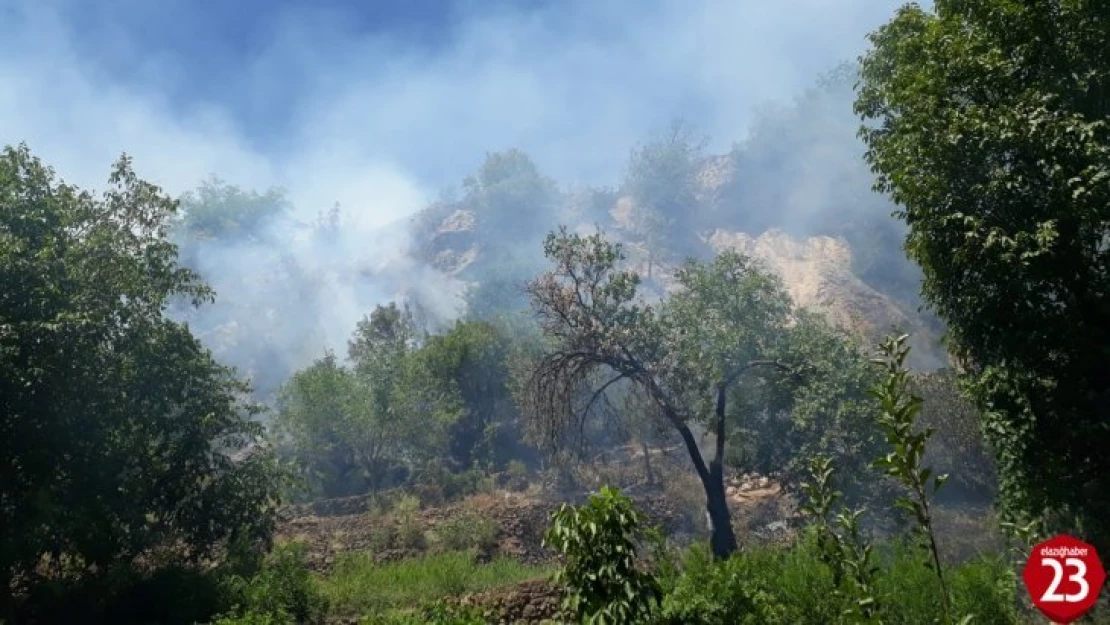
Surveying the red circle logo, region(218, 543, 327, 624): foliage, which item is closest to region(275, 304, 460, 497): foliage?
region(218, 543, 327, 624): foliage

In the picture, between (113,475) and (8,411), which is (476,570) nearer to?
(113,475)

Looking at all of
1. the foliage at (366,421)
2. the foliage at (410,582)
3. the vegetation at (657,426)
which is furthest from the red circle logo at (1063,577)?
the foliage at (366,421)

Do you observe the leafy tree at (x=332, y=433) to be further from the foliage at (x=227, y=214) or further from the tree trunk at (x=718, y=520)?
the foliage at (x=227, y=214)

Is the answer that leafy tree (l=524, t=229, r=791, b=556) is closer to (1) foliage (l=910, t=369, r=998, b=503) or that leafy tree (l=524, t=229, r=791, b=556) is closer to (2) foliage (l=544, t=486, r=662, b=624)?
(2) foliage (l=544, t=486, r=662, b=624)

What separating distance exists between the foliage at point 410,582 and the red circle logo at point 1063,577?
10.4 metres

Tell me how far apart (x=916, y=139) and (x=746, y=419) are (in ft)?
42.0

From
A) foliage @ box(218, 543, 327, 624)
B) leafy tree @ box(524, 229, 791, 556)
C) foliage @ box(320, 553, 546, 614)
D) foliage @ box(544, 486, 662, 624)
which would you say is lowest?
foliage @ box(320, 553, 546, 614)

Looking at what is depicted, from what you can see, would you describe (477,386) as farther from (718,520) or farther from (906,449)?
(906,449)

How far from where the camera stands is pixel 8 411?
Answer: 39.8ft

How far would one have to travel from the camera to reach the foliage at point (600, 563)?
618 cm

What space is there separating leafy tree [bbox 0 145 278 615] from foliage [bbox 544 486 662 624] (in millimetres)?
9822

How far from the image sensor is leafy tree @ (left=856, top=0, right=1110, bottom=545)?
25.6 ft

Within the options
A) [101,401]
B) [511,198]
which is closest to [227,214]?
[511,198]

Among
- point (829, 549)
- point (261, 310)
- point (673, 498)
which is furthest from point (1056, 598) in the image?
point (261, 310)
